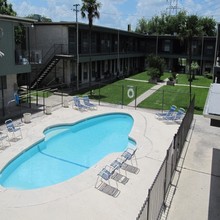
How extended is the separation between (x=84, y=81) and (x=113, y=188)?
84.2 feet

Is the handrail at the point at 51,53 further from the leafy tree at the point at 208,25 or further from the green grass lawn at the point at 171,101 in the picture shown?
the leafy tree at the point at 208,25

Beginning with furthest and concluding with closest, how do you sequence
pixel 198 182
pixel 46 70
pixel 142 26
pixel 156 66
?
pixel 142 26 → pixel 156 66 → pixel 46 70 → pixel 198 182

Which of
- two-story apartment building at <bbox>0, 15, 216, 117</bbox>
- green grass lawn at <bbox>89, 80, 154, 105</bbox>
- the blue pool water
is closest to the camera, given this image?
the blue pool water

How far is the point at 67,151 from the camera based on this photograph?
52.5 feet

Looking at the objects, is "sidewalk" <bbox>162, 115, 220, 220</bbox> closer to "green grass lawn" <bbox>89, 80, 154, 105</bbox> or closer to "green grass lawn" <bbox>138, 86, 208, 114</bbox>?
"green grass lawn" <bbox>138, 86, 208, 114</bbox>

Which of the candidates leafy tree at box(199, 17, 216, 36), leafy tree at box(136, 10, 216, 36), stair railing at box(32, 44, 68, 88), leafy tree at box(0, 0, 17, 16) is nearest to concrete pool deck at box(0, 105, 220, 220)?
stair railing at box(32, 44, 68, 88)

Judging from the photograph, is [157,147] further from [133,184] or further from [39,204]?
[39,204]

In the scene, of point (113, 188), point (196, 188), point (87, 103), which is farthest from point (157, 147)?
point (87, 103)

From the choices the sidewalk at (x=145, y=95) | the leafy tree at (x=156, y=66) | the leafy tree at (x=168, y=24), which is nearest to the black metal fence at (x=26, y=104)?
the sidewalk at (x=145, y=95)

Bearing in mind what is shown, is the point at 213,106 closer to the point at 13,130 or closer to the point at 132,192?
the point at 132,192

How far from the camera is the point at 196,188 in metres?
11.3

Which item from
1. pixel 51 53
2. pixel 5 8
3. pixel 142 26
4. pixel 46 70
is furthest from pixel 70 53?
pixel 142 26

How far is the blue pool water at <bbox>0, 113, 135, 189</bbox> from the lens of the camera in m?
12.8

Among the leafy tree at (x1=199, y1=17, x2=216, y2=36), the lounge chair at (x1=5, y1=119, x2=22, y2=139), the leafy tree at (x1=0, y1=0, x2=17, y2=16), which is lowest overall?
the lounge chair at (x1=5, y1=119, x2=22, y2=139)
